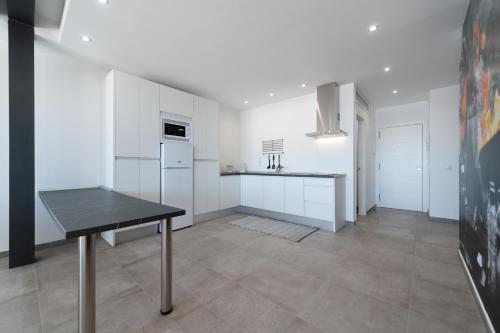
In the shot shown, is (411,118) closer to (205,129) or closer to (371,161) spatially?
(371,161)

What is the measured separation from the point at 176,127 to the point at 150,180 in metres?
1.00

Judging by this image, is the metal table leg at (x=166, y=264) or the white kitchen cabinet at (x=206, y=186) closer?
the metal table leg at (x=166, y=264)

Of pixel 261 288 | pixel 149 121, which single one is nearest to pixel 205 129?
pixel 149 121

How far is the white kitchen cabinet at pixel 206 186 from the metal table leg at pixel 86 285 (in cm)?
264

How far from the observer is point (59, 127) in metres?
2.74

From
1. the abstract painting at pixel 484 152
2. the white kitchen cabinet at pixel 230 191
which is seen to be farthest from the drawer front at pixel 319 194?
the white kitchen cabinet at pixel 230 191

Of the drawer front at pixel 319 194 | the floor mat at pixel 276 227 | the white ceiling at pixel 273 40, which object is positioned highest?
the white ceiling at pixel 273 40

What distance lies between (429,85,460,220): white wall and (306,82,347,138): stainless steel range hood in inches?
75.3

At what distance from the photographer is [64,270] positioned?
2.06 metres

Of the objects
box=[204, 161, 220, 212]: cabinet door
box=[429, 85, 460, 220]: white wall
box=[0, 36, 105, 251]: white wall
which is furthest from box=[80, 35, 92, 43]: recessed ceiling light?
box=[429, 85, 460, 220]: white wall

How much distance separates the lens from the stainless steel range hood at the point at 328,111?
3561 millimetres

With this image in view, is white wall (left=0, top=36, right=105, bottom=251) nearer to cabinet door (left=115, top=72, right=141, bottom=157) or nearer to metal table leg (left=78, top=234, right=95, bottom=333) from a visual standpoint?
cabinet door (left=115, top=72, right=141, bottom=157)

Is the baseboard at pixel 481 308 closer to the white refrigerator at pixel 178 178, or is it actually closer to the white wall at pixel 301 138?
the white wall at pixel 301 138

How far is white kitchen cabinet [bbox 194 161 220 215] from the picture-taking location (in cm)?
374
